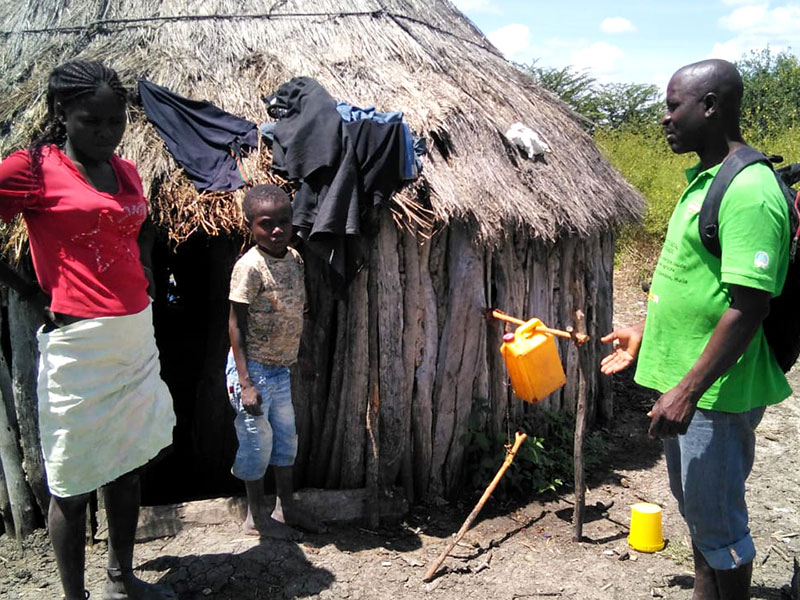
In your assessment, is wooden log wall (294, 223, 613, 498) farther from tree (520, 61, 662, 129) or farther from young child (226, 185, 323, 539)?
tree (520, 61, 662, 129)

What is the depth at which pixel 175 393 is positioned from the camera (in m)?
5.68

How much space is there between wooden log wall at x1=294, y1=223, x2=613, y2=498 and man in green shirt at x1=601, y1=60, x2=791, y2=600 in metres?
1.42

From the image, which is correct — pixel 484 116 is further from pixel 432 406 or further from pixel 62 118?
pixel 62 118

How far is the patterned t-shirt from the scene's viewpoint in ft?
10.7

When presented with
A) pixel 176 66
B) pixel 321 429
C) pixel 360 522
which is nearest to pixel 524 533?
pixel 360 522

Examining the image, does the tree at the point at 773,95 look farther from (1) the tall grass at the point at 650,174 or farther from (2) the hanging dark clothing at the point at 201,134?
(2) the hanging dark clothing at the point at 201,134

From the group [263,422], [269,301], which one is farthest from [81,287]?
[263,422]

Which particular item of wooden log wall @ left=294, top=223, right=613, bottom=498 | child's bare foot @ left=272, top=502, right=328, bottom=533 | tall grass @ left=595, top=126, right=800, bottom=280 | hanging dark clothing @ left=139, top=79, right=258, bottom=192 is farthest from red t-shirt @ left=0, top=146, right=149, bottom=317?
tall grass @ left=595, top=126, right=800, bottom=280

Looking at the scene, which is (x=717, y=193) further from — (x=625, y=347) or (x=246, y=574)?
(x=246, y=574)

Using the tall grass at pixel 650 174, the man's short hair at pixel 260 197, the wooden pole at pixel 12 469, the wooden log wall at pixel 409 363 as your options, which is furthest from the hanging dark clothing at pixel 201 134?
the tall grass at pixel 650 174

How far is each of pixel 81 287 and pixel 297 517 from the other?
69.8 inches

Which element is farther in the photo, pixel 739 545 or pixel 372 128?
pixel 372 128

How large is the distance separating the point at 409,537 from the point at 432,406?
0.74m

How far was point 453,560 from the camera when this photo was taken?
364cm
